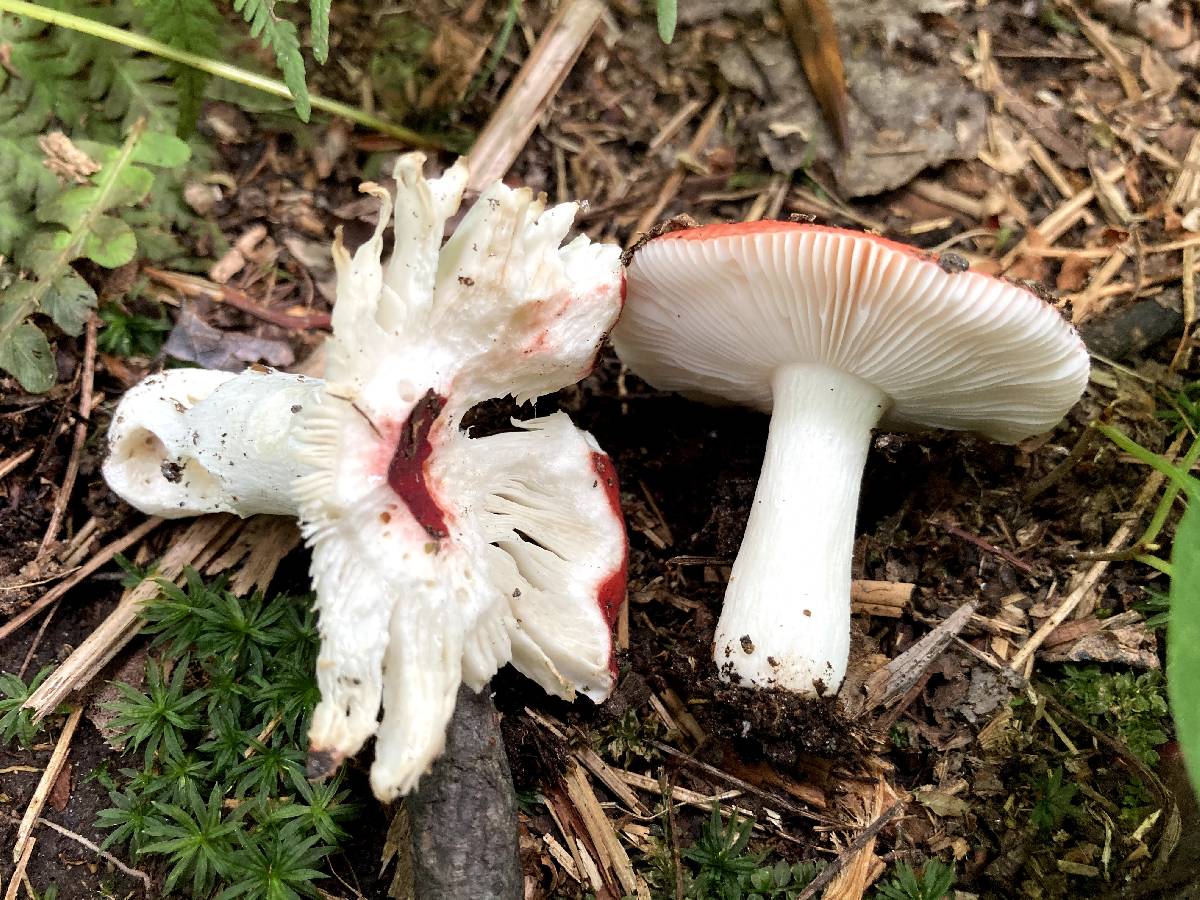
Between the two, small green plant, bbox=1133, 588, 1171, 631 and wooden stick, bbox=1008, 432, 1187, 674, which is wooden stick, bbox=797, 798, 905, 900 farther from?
small green plant, bbox=1133, 588, 1171, 631

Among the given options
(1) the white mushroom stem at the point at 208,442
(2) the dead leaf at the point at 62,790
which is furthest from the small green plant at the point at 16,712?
(1) the white mushroom stem at the point at 208,442

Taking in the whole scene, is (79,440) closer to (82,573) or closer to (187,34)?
(82,573)

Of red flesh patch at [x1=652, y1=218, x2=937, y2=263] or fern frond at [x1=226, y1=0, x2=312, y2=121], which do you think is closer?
red flesh patch at [x1=652, y1=218, x2=937, y2=263]

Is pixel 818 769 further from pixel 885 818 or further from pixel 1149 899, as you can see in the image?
pixel 1149 899

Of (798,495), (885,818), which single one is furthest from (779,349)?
(885,818)

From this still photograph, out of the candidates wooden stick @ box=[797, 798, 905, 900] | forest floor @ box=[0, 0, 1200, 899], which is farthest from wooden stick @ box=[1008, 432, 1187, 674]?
wooden stick @ box=[797, 798, 905, 900]

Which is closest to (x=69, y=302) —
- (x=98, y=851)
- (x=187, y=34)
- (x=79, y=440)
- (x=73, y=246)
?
(x=73, y=246)
